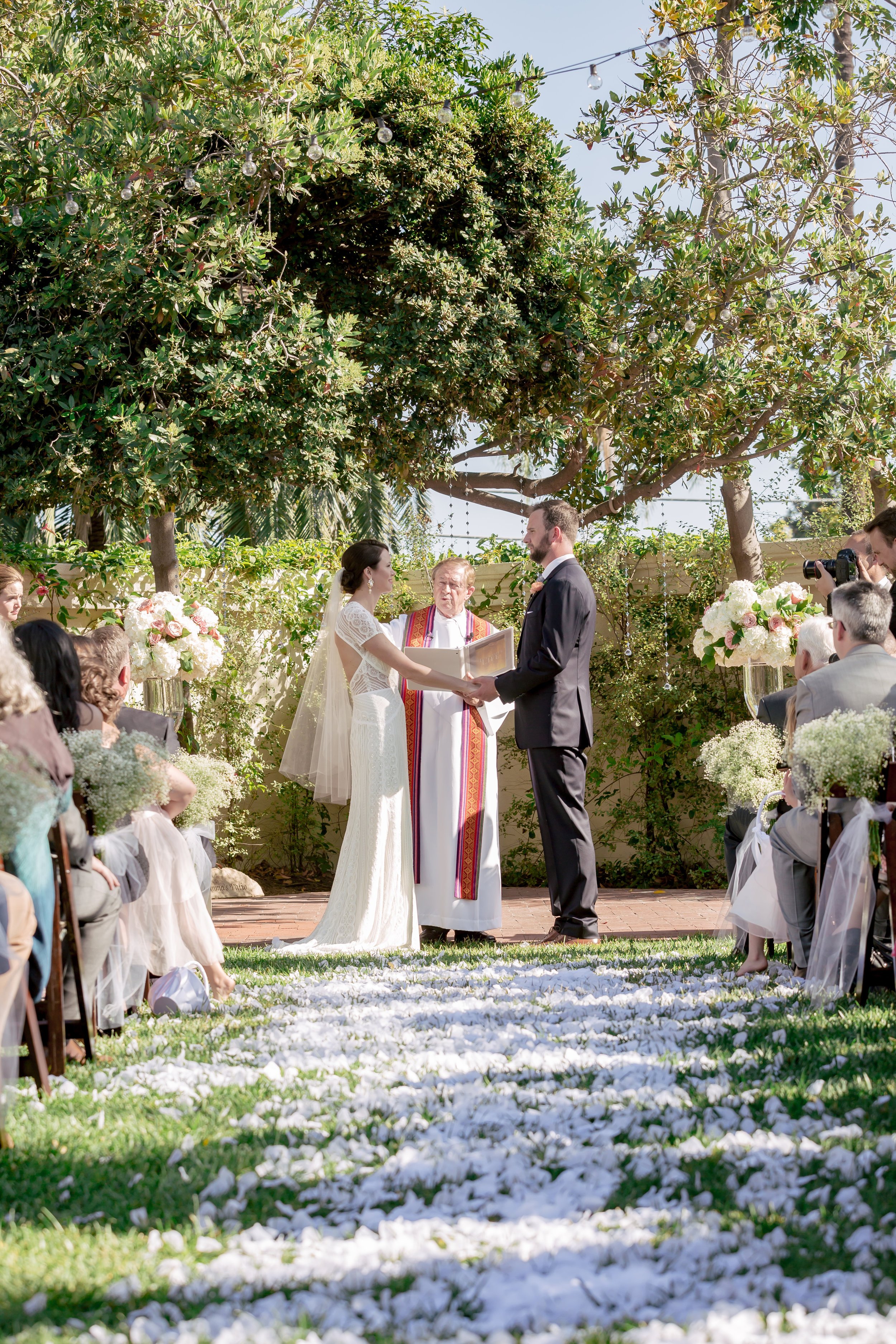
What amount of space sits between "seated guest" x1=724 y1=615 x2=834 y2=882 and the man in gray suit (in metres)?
0.31

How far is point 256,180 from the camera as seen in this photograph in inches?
277

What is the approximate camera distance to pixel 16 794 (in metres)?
2.62

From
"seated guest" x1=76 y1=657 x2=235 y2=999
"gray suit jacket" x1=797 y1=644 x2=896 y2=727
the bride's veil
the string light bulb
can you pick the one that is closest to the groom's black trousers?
the bride's veil

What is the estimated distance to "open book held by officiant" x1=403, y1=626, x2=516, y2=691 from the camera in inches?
258

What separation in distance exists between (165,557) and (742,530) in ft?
13.7

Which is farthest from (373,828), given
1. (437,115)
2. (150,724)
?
(437,115)

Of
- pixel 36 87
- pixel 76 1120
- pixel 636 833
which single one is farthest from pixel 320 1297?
pixel 636 833

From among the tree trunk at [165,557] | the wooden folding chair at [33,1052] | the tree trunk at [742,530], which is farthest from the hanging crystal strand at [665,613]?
the wooden folding chair at [33,1052]

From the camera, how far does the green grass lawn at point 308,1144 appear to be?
6.61ft

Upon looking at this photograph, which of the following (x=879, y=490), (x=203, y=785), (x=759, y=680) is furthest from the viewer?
(x=879, y=490)

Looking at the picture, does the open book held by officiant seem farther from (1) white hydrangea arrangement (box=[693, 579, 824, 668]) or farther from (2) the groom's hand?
(1) white hydrangea arrangement (box=[693, 579, 824, 668])

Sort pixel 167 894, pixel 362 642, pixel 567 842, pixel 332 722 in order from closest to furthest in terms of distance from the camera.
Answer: pixel 167 894, pixel 567 842, pixel 362 642, pixel 332 722

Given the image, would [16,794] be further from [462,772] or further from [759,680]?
[759,680]

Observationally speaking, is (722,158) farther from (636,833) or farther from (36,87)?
(636,833)
